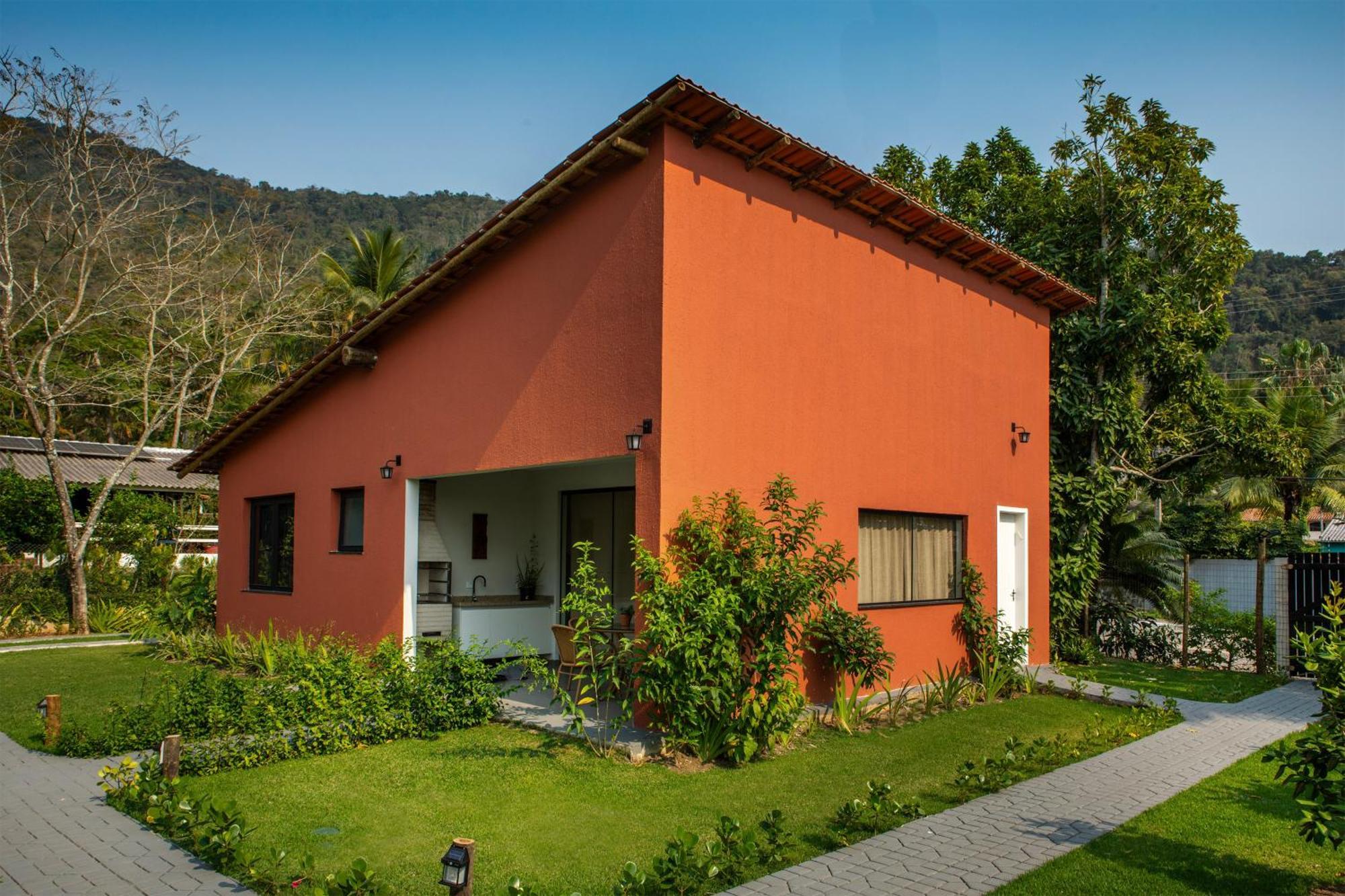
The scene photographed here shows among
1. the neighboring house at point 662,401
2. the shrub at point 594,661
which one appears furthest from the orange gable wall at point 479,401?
the shrub at point 594,661

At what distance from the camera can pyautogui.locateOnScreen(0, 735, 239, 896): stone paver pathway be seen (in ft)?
16.6

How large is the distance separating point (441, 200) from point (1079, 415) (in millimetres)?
56736

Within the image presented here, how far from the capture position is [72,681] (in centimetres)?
1233

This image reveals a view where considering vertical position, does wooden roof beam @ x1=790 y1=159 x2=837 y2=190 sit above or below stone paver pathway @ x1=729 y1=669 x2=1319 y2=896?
above

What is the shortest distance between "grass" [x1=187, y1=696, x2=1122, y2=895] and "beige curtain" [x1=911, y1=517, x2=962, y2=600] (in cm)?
264

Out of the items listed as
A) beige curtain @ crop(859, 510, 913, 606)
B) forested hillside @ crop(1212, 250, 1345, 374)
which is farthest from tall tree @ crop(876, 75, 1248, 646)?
forested hillside @ crop(1212, 250, 1345, 374)

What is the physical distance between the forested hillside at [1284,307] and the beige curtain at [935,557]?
137ft

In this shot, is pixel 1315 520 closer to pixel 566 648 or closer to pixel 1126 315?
pixel 1126 315

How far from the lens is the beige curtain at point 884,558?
10.5 metres

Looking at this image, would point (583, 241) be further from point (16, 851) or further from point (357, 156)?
point (357, 156)

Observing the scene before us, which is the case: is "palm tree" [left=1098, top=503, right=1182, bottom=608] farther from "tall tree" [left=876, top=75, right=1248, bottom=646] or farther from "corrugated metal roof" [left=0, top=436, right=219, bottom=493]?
"corrugated metal roof" [left=0, top=436, right=219, bottom=493]

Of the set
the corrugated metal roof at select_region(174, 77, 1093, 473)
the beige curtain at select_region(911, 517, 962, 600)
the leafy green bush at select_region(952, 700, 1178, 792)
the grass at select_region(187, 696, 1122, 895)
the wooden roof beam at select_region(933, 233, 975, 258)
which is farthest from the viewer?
the wooden roof beam at select_region(933, 233, 975, 258)

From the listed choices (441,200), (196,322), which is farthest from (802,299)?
(441,200)

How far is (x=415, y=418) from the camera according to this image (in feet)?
39.0
